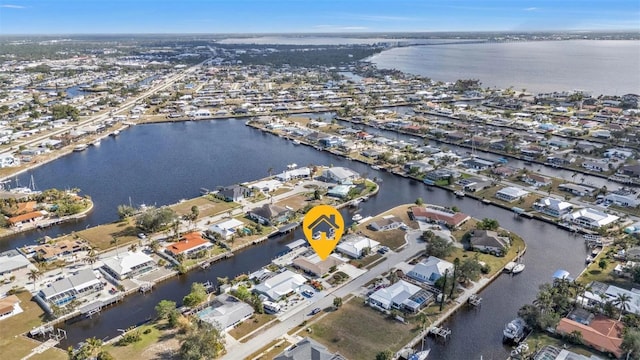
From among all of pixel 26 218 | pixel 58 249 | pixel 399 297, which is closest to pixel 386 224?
pixel 399 297

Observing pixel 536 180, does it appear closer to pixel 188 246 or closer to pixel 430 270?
pixel 430 270

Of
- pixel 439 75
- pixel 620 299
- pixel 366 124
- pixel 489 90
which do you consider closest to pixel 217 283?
pixel 620 299

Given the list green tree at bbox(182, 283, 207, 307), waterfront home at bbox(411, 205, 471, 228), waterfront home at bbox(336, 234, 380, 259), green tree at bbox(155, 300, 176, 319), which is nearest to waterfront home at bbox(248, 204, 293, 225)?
waterfront home at bbox(336, 234, 380, 259)

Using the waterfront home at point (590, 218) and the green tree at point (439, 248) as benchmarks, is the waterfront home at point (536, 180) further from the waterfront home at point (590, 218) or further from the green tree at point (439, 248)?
the green tree at point (439, 248)

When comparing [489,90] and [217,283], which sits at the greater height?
[489,90]

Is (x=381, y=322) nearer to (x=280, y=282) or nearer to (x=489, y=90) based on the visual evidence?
(x=280, y=282)

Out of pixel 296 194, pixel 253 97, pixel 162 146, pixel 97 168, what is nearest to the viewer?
pixel 296 194

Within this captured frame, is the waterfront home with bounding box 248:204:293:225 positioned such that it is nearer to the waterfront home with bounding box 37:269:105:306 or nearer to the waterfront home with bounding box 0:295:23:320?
the waterfront home with bounding box 37:269:105:306
